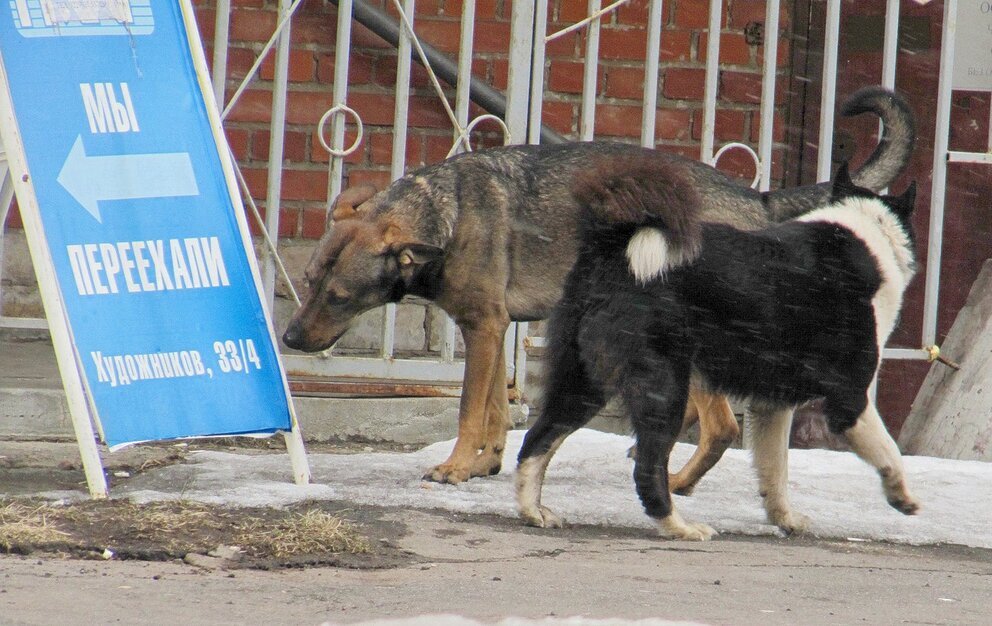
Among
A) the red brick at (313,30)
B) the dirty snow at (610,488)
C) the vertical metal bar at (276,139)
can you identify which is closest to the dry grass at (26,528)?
the dirty snow at (610,488)

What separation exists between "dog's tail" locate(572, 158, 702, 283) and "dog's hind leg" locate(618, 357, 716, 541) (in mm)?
293

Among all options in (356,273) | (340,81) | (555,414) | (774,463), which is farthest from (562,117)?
(555,414)

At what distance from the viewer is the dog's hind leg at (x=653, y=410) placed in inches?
160

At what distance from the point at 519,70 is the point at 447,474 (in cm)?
206

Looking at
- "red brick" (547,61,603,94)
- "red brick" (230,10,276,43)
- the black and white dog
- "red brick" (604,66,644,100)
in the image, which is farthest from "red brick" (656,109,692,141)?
the black and white dog

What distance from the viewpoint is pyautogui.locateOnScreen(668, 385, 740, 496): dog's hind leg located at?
4898mm

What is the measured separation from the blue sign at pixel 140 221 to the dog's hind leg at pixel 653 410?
3.96ft

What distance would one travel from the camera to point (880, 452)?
14.1 ft

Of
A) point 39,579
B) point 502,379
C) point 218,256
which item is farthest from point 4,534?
point 502,379

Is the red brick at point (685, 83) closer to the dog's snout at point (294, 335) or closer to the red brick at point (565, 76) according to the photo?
the red brick at point (565, 76)

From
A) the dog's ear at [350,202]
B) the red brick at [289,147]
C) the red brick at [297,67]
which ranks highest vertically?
the red brick at [297,67]

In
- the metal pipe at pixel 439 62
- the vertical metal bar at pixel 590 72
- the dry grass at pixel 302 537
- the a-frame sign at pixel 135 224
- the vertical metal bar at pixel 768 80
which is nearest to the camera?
the dry grass at pixel 302 537

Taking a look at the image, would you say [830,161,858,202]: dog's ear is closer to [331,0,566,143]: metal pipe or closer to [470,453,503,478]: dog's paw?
[470,453,503,478]: dog's paw

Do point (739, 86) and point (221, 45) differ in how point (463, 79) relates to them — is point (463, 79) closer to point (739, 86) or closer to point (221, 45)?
→ point (221, 45)
